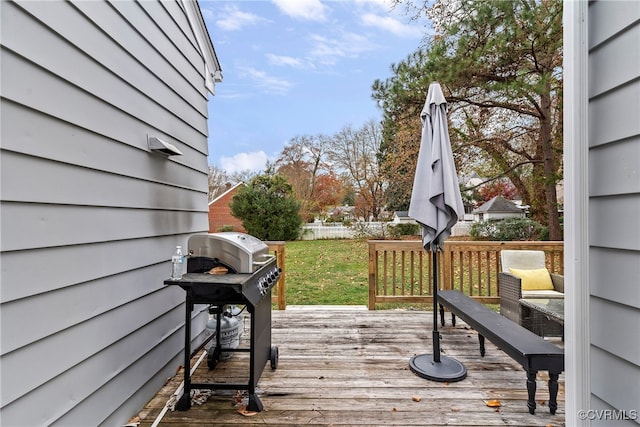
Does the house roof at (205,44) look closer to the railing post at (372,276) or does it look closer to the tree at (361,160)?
the railing post at (372,276)

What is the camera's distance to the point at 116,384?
194 centimetres

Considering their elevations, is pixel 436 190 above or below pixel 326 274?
above

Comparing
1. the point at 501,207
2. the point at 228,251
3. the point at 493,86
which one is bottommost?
the point at 228,251

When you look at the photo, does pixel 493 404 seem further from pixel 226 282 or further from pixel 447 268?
pixel 447 268

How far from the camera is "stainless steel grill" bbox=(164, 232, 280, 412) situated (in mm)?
2084

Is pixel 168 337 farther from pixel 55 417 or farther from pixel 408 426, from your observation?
pixel 408 426

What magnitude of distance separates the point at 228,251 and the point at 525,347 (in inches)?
82.8

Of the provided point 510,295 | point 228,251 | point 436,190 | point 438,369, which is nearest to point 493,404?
point 438,369

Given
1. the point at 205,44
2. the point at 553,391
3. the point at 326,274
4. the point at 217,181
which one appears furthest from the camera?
the point at 217,181

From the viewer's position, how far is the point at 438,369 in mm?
2623

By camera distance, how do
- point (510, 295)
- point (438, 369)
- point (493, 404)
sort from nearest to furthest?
1. point (493, 404)
2. point (438, 369)
3. point (510, 295)

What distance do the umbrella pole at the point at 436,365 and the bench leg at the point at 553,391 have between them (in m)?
0.58

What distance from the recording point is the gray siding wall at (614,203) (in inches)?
49.2

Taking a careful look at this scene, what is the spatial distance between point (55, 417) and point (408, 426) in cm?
186
